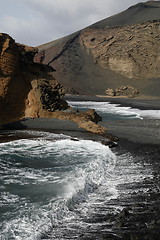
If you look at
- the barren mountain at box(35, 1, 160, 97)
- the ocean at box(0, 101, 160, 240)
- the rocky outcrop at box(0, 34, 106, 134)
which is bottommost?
the ocean at box(0, 101, 160, 240)

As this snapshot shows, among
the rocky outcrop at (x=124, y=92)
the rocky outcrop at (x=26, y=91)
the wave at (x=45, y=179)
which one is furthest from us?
the rocky outcrop at (x=124, y=92)

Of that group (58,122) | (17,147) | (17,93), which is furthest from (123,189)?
(17,93)

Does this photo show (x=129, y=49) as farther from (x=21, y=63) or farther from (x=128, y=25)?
(x=21, y=63)

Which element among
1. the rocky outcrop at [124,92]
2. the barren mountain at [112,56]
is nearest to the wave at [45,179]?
the rocky outcrop at [124,92]

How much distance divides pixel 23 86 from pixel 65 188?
1249 centimetres

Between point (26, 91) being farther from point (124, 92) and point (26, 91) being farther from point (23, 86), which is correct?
point (124, 92)

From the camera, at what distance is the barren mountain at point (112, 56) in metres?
67.4

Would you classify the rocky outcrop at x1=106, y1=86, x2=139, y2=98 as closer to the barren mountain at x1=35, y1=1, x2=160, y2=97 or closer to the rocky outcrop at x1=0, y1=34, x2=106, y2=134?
the barren mountain at x1=35, y1=1, x2=160, y2=97

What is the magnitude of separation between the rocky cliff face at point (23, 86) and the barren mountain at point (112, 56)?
44048 millimetres

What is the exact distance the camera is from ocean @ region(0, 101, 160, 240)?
465 cm

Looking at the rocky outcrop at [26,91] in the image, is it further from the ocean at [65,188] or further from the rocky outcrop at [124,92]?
the rocky outcrop at [124,92]

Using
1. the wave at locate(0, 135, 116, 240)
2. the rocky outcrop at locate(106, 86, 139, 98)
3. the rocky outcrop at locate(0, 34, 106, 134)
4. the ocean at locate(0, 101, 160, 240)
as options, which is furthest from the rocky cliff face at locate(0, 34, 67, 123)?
the rocky outcrop at locate(106, 86, 139, 98)

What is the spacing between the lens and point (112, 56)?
241ft

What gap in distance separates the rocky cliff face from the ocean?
589 centimetres
